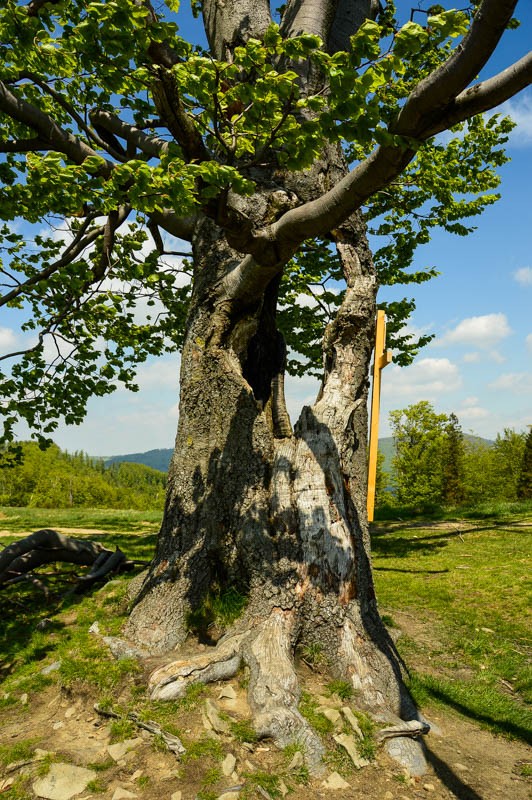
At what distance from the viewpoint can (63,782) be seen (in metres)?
3.85

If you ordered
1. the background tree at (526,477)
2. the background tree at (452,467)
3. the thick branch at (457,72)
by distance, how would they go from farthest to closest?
the background tree at (452,467)
the background tree at (526,477)
the thick branch at (457,72)

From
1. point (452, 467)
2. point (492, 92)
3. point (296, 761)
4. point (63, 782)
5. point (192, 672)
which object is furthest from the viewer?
point (452, 467)

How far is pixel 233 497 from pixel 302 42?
485 centimetres

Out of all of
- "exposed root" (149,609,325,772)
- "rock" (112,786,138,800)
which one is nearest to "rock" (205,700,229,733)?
"exposed root" (149,609,325,772)

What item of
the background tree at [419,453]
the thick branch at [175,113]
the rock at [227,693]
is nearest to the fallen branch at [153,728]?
the rock at [227,693]

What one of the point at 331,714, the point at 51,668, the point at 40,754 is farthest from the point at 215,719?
the point at 51,668

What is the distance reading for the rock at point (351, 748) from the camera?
418cm

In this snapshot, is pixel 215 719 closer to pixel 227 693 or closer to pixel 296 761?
pixel 227 693

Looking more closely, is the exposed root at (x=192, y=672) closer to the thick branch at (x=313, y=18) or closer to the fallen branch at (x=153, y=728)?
the fallen branch at (x=153, y=728)

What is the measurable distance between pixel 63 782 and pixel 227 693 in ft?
5.00

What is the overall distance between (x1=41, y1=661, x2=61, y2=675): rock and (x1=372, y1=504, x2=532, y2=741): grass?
4094mm

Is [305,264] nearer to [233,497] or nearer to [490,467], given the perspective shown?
[233,497]

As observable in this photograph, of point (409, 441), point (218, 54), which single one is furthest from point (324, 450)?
point (409, 441)

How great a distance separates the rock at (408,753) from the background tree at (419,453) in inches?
2083
